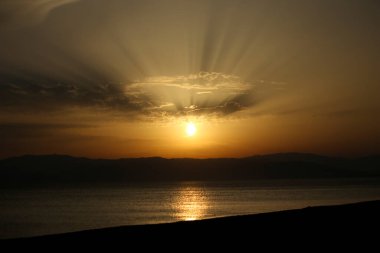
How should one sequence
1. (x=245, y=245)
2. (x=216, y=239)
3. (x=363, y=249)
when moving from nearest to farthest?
1. (x=363, y=249)
2. (x=245, y=245)
3. (x=216, y=239)

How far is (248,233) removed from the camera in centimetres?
1416

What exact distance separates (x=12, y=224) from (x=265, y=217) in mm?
49644

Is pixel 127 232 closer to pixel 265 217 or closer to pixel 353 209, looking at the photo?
pixel 265 217

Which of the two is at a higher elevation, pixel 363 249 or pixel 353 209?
pixel 353 209

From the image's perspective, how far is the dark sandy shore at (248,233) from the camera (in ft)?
41.5

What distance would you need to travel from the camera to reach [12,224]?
60375 millimetres

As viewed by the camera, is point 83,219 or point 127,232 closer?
point 127,232

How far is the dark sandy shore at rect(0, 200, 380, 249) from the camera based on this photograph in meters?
12.6

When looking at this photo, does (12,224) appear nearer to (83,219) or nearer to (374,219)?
(83,219)

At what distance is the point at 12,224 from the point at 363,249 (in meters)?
56.7

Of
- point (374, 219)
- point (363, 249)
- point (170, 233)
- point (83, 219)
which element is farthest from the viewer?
point (83, 219)

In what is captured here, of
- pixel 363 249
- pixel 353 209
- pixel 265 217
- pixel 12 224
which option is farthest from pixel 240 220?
pixel 12 224

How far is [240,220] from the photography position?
58.2ft

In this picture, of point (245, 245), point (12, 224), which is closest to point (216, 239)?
point (245, 245)
